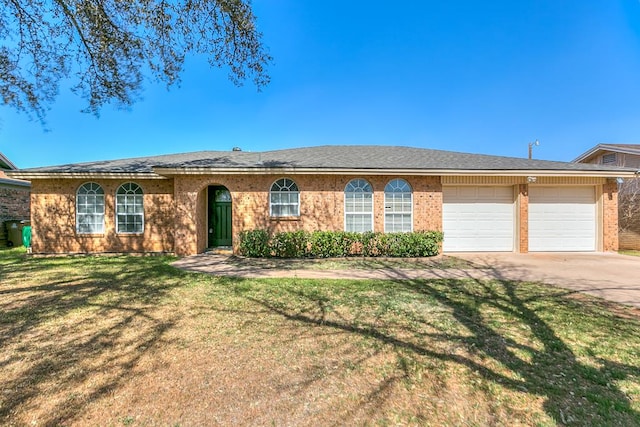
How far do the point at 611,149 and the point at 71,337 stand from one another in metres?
23.1

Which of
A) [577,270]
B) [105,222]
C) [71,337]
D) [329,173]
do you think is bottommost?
[577,270]

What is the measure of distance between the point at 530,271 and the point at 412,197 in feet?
14.1

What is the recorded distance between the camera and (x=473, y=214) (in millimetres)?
11203

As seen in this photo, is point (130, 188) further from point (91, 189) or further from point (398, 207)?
point (398, 207)

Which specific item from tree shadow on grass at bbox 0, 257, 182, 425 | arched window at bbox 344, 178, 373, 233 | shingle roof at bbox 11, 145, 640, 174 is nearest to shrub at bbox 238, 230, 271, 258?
shingle roof at bbox 11, 145, 640, 174

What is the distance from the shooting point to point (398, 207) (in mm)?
10867

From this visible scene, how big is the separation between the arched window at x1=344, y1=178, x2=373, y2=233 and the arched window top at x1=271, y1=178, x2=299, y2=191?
1.89 meters

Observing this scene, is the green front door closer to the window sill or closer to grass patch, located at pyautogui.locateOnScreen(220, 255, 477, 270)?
grass patch, located at pyautogui.locateOnScreen(220, 255, 477, 270)

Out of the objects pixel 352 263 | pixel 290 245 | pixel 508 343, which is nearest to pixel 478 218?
pixel 352 263

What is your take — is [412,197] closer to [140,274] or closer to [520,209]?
[520,209]

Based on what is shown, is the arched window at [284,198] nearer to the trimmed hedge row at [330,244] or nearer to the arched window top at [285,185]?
the arched window top at [285,185]

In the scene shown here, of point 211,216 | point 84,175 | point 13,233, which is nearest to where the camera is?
point 84,175

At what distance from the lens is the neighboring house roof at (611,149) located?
1492cm

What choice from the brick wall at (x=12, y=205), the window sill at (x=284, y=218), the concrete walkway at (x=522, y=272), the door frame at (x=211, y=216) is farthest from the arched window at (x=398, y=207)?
the brick wall at (x=12, y=205)
